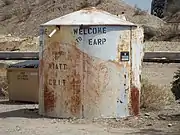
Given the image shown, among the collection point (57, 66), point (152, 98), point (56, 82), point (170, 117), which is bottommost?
point (170, 117)

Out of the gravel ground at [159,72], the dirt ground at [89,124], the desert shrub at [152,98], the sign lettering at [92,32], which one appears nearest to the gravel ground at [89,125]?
the dirt ground at [89,124]

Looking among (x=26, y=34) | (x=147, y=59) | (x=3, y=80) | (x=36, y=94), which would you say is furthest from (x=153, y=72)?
(x=26, y=34)

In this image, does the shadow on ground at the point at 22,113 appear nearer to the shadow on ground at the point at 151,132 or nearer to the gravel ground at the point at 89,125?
the gravel ground at the point at 89,125

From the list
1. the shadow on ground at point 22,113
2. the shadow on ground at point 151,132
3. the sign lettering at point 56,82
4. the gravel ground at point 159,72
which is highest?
the gravel ground at point 159,72

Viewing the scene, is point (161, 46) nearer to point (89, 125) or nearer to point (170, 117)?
point (170, 117)

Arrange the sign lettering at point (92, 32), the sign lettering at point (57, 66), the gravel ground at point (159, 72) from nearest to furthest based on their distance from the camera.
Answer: the sign lettering at point (92, 32), the sign lettering at point (57, 66), the gravel ground at point (159, 72)

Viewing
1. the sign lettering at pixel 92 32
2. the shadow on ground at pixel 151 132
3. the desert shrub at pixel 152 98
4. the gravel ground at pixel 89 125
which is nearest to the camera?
the shadow on ground at pixel 151 132

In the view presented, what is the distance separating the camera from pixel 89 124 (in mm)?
12031

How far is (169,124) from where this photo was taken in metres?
12.0

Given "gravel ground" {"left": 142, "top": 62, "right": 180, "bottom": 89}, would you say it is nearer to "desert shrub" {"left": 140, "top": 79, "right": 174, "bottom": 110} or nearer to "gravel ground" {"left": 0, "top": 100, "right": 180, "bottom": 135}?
"desert shrub" {"left": 140, "top": 79, "right": 174, "bottom": 110}

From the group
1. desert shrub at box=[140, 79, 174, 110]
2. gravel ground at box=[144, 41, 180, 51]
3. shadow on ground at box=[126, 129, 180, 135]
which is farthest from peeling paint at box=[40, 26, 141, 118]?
gravel ground at box=[144, 41, 180, 51]

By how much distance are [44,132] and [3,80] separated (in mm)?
8547

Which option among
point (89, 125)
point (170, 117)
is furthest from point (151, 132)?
point (170, 117)

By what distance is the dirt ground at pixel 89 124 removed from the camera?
36.7 ft
